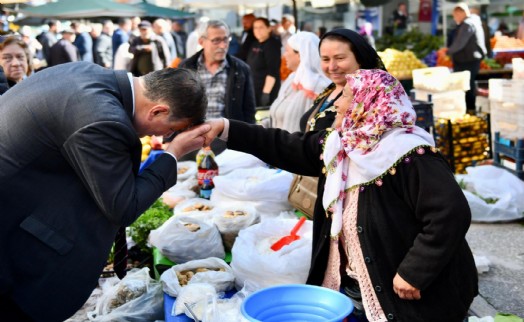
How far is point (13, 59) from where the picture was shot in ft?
18.1

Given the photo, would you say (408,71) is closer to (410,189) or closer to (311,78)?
(311,78)

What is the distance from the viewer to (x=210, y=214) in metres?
4.30

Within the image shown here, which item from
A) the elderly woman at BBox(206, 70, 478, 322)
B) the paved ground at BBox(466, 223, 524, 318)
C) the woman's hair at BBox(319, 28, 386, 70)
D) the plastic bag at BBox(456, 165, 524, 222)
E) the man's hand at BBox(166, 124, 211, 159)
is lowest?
the paved ground at BBox(466, 223, 524, 318)

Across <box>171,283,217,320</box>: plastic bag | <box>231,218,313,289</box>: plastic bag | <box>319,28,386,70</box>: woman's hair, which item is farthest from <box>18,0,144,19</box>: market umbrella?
<box>171,283,217,320</box>: plastic bag

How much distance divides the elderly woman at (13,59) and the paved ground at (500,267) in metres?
3.89

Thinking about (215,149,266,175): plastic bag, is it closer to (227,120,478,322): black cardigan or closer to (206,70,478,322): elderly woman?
(206,70,478,322): elderly woman

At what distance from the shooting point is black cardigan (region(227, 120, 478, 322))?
8.11 feet

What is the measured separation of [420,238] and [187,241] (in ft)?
5.65

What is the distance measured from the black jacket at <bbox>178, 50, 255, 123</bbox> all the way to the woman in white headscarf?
306 mm

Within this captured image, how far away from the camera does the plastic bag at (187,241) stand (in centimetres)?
388

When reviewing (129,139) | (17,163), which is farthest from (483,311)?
(17,163)

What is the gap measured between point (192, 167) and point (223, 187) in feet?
5.07

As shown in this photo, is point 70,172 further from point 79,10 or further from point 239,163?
point 79,10

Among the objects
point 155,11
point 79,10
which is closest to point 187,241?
point 79,10
